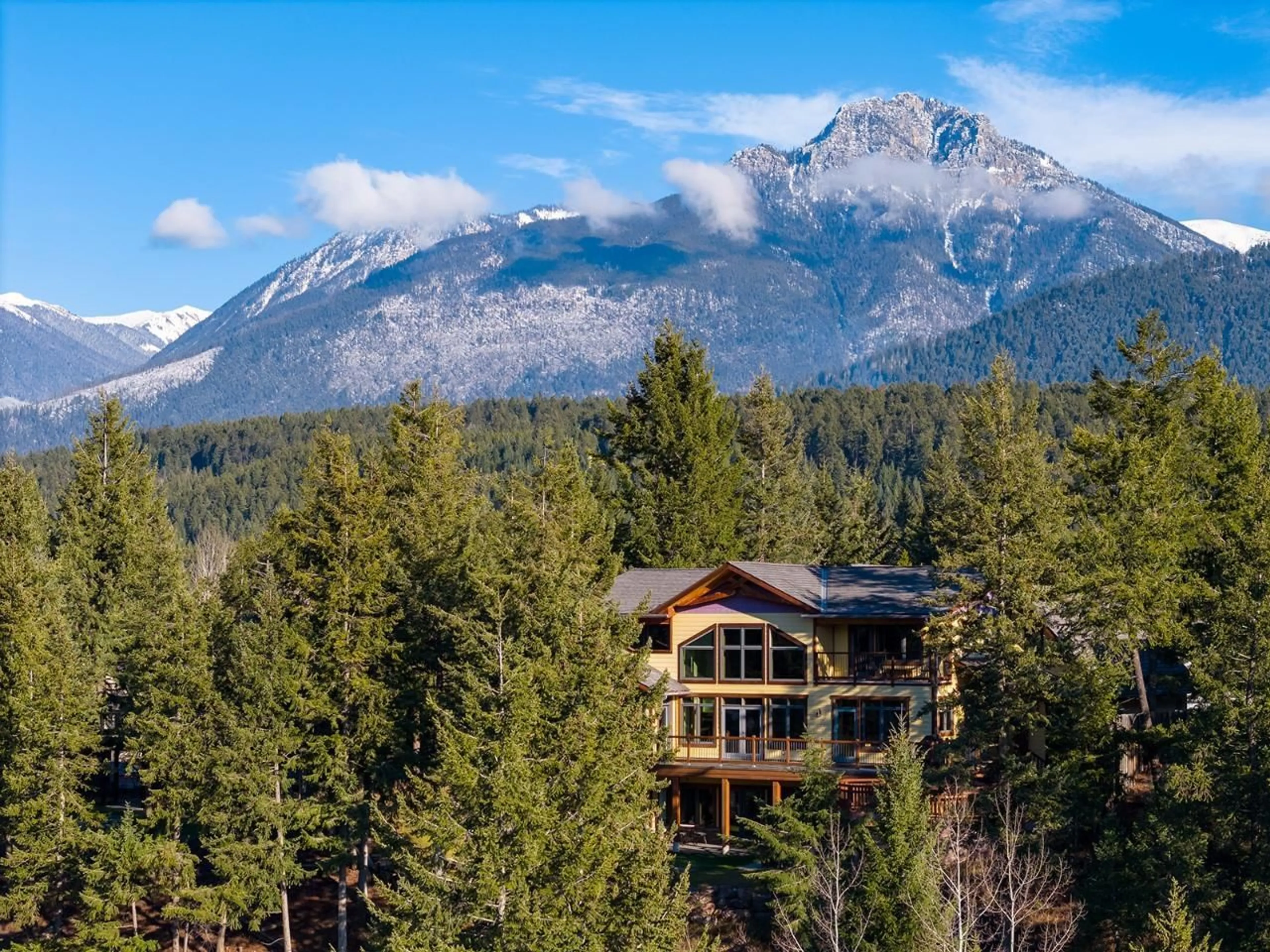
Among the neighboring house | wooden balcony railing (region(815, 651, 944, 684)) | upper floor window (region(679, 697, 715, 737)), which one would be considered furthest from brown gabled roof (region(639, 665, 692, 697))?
wooden balcony railing (region(815, 651, 944, 684))

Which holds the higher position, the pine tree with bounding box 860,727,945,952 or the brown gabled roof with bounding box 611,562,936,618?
the brown gabled roof with bounding box 611,562,936,618

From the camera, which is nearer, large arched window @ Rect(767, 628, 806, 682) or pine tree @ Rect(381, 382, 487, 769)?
pine tree @ Rect(381, 382, 487, 769)

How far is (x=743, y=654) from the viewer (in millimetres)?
46500

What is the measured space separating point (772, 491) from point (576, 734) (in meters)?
35.8

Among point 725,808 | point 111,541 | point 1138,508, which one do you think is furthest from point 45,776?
point 1138,508

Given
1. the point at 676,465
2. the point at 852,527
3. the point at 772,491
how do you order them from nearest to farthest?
the point at 676,465
the point at 772,491
the point at 852,527

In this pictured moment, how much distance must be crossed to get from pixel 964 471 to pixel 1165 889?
26156 mm

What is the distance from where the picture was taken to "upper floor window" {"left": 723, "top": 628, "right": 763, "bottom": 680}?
46.4 m

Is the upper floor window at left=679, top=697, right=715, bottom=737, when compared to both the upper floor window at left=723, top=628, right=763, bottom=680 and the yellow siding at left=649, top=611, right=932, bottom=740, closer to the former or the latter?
the yellow siding at left=649, top=611, right=932, bottom=740

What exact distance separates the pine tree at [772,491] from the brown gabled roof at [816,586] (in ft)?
36.1

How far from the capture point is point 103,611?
57.3 m

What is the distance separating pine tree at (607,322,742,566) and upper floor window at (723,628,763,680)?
950 centimetres

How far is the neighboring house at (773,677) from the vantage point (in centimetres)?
4506

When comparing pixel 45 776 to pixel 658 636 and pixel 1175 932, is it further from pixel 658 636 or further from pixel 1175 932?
pixel 1175 932
